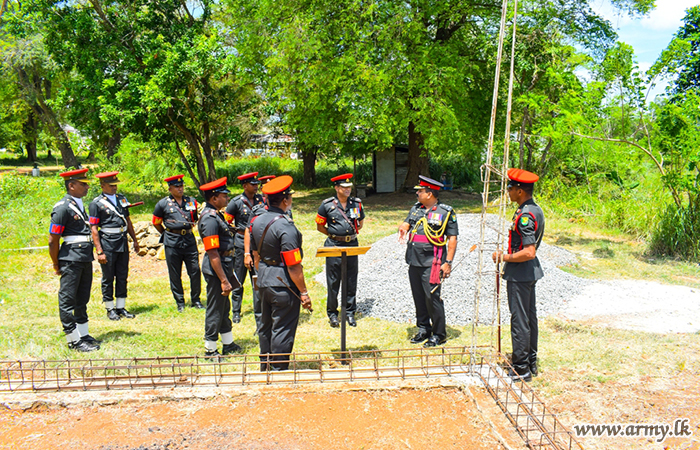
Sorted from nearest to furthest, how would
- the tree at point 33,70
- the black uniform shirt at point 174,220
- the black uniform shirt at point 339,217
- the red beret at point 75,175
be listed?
the red beret at point 75,175, the black uniform shirt at point 339,217, the black uniform shirt at point 174,220, the tree at point 33,70

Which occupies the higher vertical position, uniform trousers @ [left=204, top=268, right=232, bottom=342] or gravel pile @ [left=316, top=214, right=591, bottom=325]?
uniform trousers @ [left=204, top=268, right=232, bottom=342]

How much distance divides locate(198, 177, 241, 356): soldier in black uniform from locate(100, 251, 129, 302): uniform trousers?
2213mm

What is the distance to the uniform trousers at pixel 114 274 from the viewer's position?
6594 millimetres

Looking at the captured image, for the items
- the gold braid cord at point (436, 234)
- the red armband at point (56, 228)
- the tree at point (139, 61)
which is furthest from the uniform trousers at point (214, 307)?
the tree at point (139, 61)

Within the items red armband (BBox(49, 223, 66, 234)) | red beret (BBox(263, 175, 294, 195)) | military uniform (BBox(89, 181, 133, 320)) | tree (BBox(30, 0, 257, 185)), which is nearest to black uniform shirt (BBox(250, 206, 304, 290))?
red beret (BBox(263, 175, 294, 195))

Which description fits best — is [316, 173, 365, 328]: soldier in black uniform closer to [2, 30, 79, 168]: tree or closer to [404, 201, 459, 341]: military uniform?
[404, 201, 459, 341]: military uniform

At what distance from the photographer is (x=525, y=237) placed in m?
4.34

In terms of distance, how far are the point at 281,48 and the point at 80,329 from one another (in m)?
11.7

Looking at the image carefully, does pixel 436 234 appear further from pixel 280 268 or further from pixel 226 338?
pixel 226 338

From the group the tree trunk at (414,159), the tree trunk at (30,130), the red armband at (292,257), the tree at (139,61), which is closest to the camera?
the red armband at (292,257)

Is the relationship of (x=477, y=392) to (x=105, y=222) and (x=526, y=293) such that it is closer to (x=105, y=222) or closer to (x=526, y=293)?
(x=526, y=293)

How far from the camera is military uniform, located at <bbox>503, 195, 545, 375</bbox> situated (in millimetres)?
4359

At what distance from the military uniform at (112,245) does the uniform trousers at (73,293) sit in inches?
46.9

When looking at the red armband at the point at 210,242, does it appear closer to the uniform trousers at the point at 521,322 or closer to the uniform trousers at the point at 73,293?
the uniform trousers at the point at 73,293
